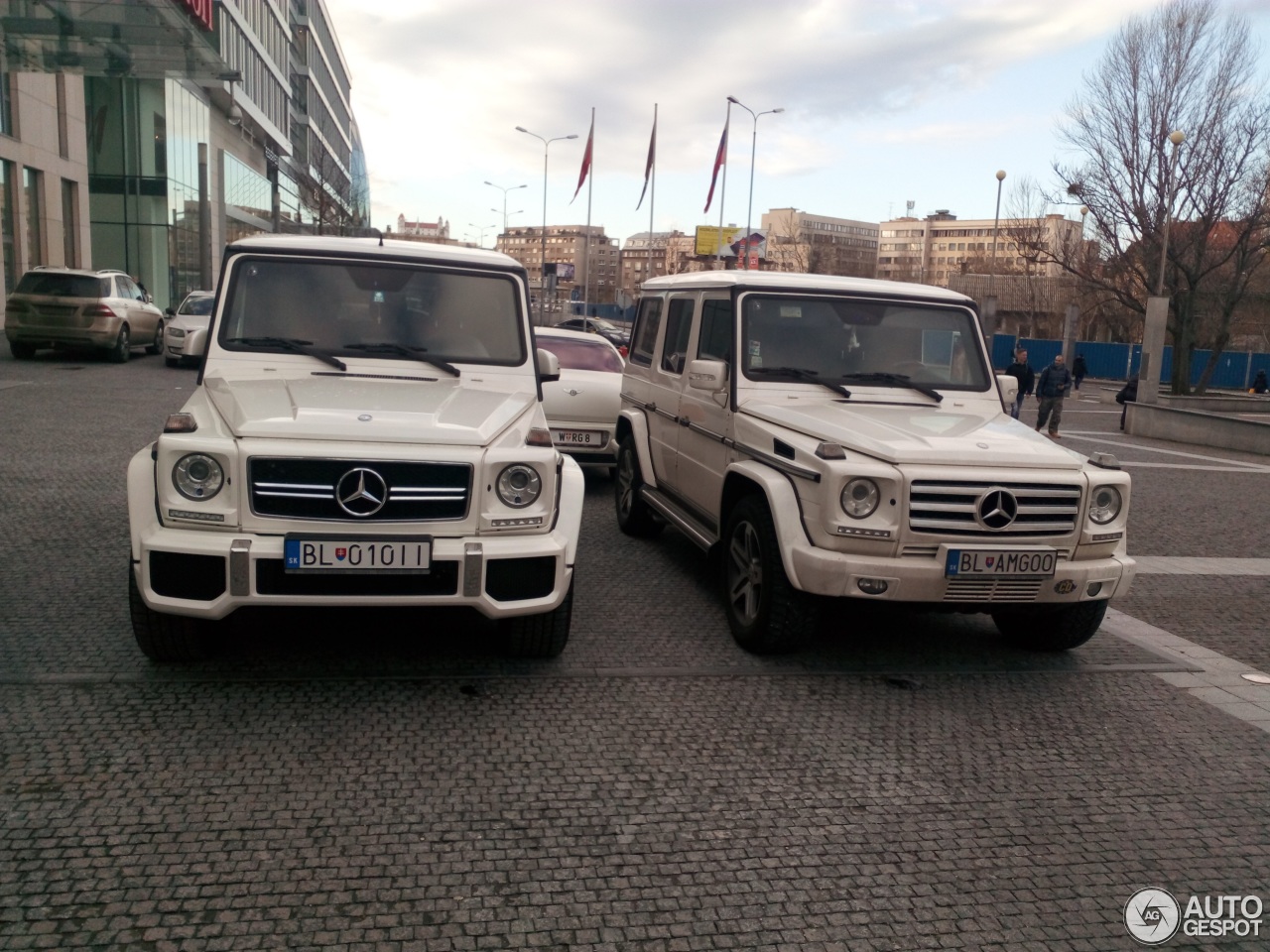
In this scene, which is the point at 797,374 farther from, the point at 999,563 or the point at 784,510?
the point at 999,563

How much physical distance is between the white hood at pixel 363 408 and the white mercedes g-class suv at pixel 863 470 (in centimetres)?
139

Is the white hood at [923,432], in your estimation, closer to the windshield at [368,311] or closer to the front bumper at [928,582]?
the front bumper at [928,582]

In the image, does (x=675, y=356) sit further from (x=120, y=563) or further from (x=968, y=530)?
(x=120, y=563)

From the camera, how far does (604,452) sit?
1071cm

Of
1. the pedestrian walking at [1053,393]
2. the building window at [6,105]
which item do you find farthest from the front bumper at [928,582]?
the building window at [6,105]

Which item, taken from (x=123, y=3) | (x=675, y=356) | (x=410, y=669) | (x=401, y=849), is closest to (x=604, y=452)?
(x=675, y=356)

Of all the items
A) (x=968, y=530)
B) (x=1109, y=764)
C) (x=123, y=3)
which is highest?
(x=123, y=3)

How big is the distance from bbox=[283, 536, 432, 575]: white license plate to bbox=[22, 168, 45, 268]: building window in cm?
3147

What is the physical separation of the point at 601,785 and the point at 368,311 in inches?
121

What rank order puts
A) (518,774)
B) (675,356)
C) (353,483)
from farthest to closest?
(675,356) < (353,483) < (518,774)

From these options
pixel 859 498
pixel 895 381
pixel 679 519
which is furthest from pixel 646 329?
pixel 859 498

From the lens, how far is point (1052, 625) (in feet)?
19.0

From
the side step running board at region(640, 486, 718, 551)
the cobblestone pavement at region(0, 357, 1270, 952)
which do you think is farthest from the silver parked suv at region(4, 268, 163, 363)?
the side step running board at region(640, 486, 718, 551)

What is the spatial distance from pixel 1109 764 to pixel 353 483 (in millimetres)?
3316
